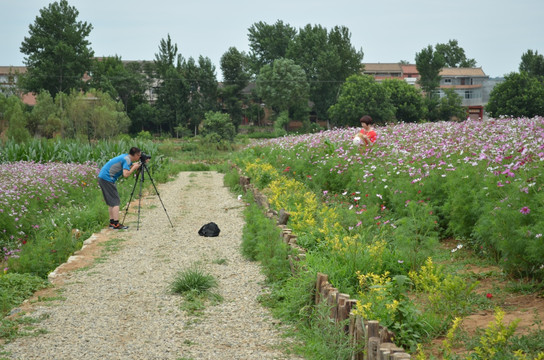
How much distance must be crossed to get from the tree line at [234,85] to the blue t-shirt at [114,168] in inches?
1820

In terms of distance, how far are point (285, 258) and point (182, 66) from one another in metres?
64.2

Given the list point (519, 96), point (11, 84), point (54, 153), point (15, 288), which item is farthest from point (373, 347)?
point (11, 84)

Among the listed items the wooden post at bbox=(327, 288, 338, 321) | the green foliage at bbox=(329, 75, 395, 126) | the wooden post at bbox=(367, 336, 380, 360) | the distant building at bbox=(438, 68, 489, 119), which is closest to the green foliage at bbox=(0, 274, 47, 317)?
the wooden post at bbox=(327, 288, 338, 321)

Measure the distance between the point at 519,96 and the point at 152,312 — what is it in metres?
57.3

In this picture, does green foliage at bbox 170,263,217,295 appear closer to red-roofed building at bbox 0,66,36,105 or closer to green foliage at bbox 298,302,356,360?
green foliage at bbox 298,302,356,360

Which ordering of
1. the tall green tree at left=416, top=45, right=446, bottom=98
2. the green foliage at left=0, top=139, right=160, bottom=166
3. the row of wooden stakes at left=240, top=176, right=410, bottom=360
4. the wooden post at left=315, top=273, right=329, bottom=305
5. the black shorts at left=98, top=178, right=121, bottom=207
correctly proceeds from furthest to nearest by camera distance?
the tall green tree at left=416, top=45, right=446, bottom=98, the green foliage at left=0, top=139, right=160, bottom=166, the black shorts at left=98, top=178, right=121, bottom=207, the wooden post at left=315, top=273, right=329, bottom=305, the row of wooden stakes at left=240, top=176, right=410, bottom=360

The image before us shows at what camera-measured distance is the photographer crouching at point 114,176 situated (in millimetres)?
10930

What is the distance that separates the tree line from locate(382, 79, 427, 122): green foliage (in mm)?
111

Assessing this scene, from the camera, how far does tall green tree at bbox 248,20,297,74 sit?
8144 cm

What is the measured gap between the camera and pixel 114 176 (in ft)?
36.0

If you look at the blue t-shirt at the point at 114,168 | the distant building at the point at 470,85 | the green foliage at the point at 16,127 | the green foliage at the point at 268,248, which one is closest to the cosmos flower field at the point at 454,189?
the green foliage at the point at 268,248

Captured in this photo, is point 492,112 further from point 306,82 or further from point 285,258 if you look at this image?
point 285,258

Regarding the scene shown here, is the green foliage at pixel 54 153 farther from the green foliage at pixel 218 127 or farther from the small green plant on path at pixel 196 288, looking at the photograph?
the green foliage at pixel 218 127

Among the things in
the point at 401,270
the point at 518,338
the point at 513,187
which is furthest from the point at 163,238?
the point at 518,338
